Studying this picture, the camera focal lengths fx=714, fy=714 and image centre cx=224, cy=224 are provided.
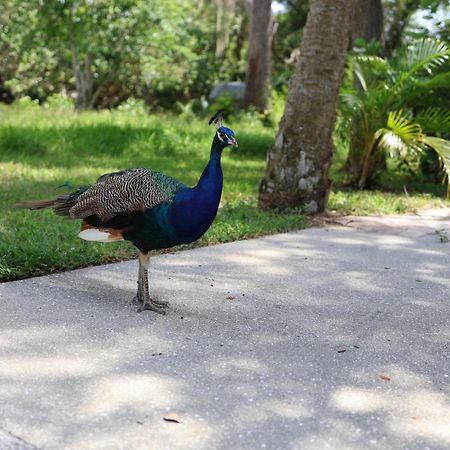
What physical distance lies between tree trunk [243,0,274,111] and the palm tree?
6.86 m

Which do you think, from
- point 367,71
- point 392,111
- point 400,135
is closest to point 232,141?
point 400,135

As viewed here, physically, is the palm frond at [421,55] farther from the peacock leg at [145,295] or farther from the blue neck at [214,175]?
the peacock leg at [145,295]

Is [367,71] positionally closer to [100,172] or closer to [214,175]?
[100,172]

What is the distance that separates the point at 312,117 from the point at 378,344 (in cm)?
409

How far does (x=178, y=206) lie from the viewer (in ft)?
Answer: 14.1

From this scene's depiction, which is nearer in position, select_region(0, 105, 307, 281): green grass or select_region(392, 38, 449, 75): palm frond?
select_region(0, 105, 307, 281): green grass

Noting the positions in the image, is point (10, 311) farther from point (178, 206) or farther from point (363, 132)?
point (363, 132)

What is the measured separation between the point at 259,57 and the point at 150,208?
13805 millimetres

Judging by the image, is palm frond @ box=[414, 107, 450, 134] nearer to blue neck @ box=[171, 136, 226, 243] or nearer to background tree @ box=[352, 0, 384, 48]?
background tree @ box=[352, 0, 384, 48]

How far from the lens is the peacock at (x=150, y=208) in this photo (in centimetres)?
430

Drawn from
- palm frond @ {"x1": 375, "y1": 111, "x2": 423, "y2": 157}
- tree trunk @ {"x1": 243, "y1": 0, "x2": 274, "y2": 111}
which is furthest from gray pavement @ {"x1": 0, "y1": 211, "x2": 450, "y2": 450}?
tree trunk @ {"x1": 243, "y1": 0, "x2": 274, "y2": 111}

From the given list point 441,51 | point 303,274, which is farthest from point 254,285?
point 441,51

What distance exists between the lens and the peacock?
4297mm

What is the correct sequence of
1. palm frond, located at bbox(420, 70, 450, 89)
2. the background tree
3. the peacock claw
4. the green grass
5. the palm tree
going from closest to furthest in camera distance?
the peacock claw
the green grass
the palm tree
palm frond, located at bbox(420, 70, 450, 89)
the background tree
